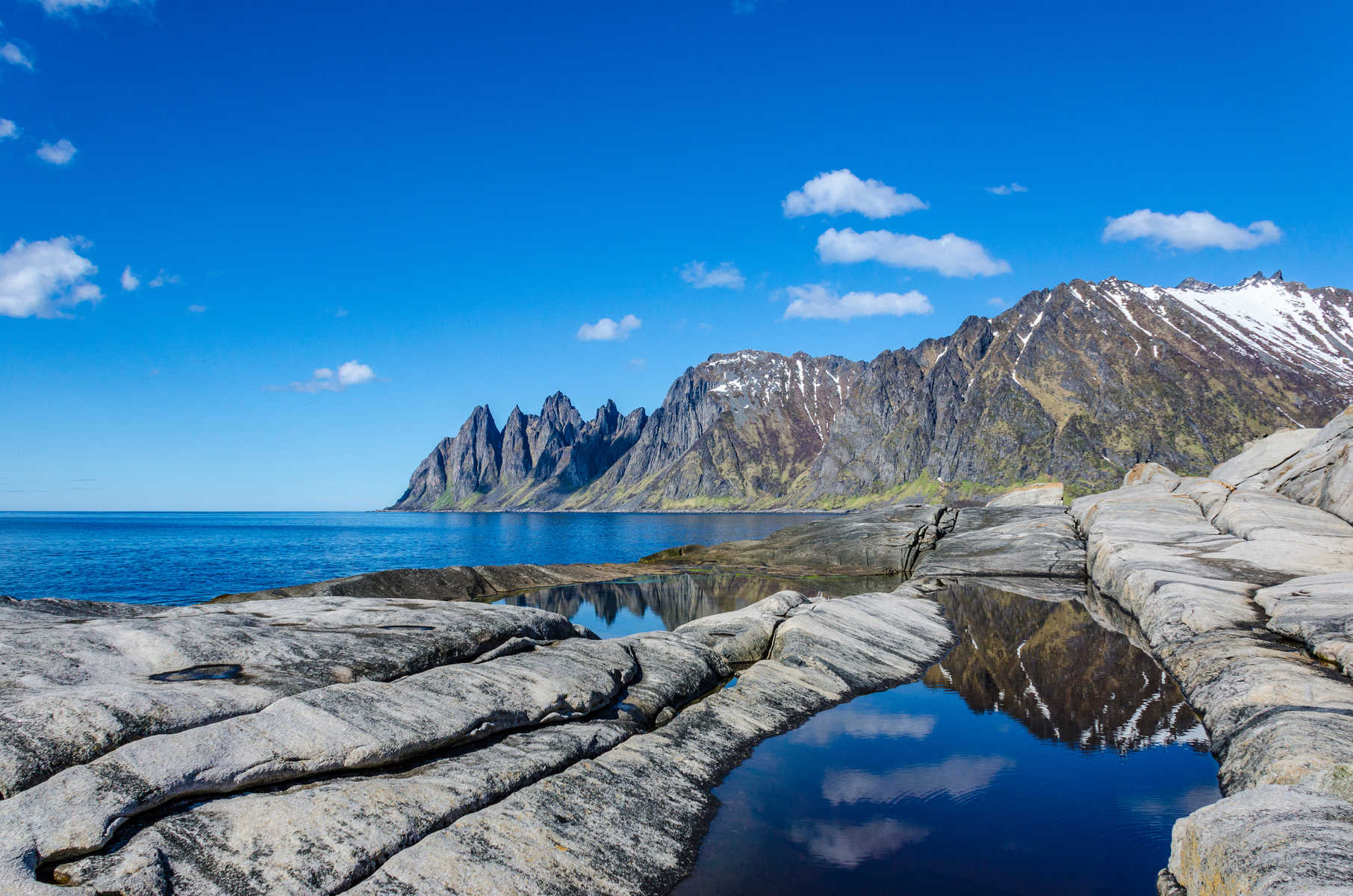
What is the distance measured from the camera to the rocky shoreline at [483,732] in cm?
1066

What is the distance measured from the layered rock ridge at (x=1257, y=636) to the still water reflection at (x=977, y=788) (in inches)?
59.0

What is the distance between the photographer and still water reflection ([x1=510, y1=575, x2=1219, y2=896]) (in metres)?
13.7

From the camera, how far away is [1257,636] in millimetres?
24188

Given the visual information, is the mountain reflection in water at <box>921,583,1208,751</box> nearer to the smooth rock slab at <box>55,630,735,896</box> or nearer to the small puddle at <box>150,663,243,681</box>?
the smooth rock slab at <box>55,630,735,896</box>

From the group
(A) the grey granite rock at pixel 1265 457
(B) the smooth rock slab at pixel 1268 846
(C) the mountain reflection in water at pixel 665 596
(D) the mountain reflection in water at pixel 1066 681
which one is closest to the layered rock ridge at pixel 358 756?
(D) the mountain reflection in water at pixel 1066 681

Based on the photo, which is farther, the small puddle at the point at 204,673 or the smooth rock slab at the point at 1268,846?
the small puddle at the point at 204,673

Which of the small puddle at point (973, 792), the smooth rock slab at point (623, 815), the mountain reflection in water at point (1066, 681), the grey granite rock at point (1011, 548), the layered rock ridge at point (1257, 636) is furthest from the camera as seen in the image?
the grey granite rock at point (1011, 548)

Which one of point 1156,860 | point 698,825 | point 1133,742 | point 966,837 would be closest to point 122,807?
point 698,825

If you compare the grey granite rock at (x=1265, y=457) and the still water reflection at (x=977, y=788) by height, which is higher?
the grey granite rock at (x=1265, y=457)

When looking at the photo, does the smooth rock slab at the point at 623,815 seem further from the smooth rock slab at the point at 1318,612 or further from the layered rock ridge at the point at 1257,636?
the smooth rock slab at the point at 1318,612

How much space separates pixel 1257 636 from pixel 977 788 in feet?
46.5

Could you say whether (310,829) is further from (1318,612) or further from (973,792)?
(1318,612)

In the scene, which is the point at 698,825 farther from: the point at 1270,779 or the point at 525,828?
the point at 1270,779

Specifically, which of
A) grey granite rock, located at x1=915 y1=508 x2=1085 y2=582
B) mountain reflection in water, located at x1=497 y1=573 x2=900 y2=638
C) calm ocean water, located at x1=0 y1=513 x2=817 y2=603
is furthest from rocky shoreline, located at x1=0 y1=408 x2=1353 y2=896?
calm ocean water, located at x1=0 y1=513 x2=817 y2=603
